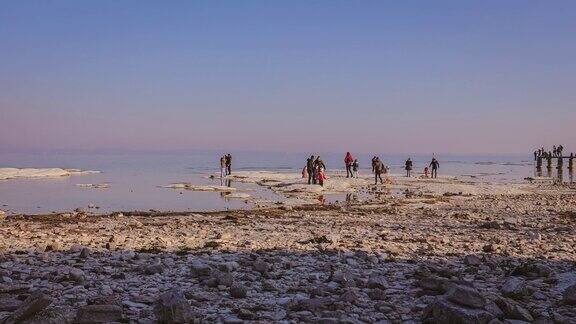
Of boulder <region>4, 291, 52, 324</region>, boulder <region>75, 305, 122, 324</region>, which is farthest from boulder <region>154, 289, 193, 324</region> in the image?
boulder <region>4, 291, 52, 324</region>

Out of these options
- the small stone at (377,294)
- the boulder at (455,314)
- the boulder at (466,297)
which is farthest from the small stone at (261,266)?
the boulder at (466,297)

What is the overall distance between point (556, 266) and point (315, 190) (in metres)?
26.1

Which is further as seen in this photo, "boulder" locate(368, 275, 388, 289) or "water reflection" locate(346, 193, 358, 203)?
"water reflection" locate(346, 193, 358, 203)

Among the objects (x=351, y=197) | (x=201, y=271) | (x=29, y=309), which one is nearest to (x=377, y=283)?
(x=201, y=271)

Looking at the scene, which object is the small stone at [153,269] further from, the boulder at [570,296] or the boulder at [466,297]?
the boulder at [570,296]

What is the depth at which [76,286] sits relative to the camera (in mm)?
8016

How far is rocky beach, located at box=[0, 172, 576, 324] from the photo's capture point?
21.5 feet

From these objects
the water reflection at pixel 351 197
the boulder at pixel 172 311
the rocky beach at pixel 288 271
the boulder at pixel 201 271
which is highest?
the boulder at pixel 172 311

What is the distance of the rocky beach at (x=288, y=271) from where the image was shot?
21.5 ft

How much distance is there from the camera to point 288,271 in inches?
371

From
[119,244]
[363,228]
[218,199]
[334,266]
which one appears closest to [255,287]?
[334,266]

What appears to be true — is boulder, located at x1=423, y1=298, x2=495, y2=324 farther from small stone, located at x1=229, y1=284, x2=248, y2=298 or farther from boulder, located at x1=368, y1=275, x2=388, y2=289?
small stone, located at x1=229, y1=284, x2=248, y2=298

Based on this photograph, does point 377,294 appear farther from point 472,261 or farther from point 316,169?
point 316,169

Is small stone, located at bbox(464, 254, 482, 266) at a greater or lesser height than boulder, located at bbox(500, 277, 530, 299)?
lesser
